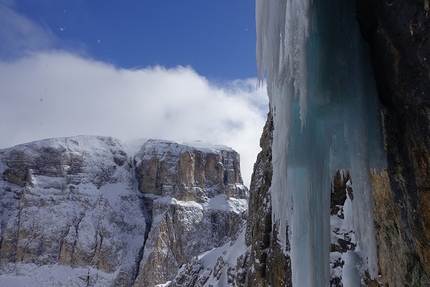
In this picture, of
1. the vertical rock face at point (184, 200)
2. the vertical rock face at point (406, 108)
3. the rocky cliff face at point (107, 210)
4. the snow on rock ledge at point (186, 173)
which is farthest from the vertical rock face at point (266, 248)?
the snow on rock ledge at point (186, 173)

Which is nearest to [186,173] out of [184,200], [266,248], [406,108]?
[184,200]

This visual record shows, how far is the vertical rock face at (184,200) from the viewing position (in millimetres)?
66375

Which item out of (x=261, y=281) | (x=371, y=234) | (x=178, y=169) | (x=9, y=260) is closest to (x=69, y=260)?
(x=9, y=260)

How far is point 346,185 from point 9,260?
2837 inches

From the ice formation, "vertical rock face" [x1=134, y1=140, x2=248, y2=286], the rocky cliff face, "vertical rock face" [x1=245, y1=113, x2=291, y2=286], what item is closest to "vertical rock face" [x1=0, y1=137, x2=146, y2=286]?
the rocky cliff face

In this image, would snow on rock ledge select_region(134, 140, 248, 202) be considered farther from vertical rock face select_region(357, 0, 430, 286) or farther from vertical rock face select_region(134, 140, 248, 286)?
vertical rock face select_region(357, 0, 430, 286)

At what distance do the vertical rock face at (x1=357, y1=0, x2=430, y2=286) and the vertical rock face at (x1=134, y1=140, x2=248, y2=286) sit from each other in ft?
200

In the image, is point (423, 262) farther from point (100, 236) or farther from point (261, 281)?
point (100, 236)

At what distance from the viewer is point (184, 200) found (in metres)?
77.6

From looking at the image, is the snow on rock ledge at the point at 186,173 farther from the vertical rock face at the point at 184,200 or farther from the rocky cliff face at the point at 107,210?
the rocky cliff face at the point at 107,210

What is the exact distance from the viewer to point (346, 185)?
10.9m

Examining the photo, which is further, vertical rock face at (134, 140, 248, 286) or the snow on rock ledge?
the snow on rock ledge

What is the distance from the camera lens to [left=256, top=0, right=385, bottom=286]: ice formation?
3.97 m

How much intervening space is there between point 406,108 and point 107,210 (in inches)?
2913
